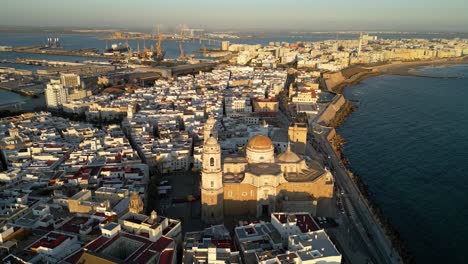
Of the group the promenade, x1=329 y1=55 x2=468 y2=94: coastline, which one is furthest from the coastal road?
x1=329 y1=55 x2=468 y2=94: coastline

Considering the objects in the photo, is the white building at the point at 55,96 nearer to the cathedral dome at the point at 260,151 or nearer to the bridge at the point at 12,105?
the bridge at the point at 12,105

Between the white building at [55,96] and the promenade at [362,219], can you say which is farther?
the white building at [55,96]

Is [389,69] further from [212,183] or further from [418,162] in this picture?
[212,183]

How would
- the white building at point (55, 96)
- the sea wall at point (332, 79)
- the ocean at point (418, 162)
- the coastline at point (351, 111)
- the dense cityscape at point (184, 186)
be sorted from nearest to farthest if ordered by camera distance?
1. the dense cityscape at point (184, 186)
2. the coastline at point (351, 111)
3. the ocean at point (418, 162)
4. the white building at point (55, 96)
5. the sea wall at point (332, 79)

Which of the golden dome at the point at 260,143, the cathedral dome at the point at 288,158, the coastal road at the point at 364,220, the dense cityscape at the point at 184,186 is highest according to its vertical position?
the golden dome at the point at 260,143

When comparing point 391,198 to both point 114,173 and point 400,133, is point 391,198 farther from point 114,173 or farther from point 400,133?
point 114,173

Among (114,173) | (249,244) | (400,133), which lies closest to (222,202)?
(249,244)

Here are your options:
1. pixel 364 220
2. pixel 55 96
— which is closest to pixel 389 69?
pixel 55 96

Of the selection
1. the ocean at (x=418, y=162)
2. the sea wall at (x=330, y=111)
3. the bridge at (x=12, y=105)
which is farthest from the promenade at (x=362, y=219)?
the bridge at (x=12, y=105)
